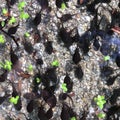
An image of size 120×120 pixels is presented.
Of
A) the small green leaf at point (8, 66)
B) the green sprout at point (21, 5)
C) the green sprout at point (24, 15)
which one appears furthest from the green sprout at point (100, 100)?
the green sprout at point (21, 5)

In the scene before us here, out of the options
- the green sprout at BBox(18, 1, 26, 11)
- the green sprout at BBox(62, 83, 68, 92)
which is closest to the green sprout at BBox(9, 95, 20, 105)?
the green sprout at BBox(62, 83, 68, 92)

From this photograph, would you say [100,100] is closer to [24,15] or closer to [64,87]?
[64,87]

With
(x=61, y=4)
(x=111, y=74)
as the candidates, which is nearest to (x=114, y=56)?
(x=111, y=74)

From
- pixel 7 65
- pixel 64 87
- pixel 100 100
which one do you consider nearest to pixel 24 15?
pixel 7 65

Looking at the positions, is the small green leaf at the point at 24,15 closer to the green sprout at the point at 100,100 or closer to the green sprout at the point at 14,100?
the green sprout at the point at 14,100

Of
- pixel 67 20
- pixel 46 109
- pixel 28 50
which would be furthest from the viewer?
pixel 67 20

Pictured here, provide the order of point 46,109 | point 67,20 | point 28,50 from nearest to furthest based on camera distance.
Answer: point 46,109 < point 28,50 < point 67,20

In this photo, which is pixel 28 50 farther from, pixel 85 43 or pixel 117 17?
pixel 117 17

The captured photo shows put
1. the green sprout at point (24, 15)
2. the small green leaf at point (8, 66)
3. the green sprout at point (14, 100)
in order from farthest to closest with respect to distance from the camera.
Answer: the green sprout at point (24, 15)
the small green leaf at point (8, 66)
the green sprout at point (14, 100)
